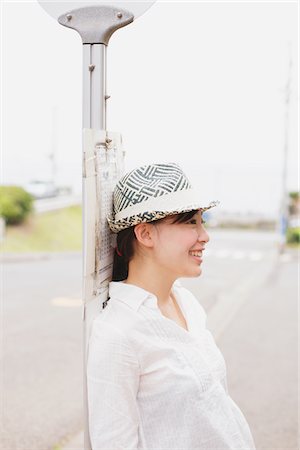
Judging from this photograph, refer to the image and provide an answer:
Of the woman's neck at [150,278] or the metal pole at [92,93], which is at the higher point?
the metal pole at [92,93]

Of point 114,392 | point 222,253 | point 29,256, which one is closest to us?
point 114,392

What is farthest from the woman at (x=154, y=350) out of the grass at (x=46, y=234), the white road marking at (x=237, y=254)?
the white road marking at (x=237, y=254)

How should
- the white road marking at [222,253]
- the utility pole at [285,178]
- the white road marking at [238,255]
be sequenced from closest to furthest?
the utility pole at [285,178] → the white road marking at [238,255] → the white road marking at [222,253]

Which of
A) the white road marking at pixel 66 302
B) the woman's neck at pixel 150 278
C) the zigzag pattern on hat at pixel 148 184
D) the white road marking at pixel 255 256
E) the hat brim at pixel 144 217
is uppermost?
the zigzag pattern on hat at pixel 148 184

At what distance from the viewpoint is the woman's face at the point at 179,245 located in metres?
1.50

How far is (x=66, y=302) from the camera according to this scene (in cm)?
841

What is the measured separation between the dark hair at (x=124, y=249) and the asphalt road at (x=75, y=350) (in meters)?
2.34

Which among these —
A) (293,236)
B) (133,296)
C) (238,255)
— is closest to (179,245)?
(133,296)

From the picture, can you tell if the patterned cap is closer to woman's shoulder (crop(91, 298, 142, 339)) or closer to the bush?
woman's shoulder (crop(91, 298, 142, 339))

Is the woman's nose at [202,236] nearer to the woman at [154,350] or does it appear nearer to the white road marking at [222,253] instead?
the woman at [154,350]

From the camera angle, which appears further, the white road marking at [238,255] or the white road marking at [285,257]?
the white road marking at [238,255]

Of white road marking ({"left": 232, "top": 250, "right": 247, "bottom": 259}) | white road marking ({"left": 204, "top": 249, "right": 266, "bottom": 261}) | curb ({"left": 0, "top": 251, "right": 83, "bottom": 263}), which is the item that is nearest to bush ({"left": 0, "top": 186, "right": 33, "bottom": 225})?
curb ({"left": 0, "top": 251, "right": 83, "bottom": 263})

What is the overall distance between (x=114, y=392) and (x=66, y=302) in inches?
281

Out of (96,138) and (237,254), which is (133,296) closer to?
(96,138)
